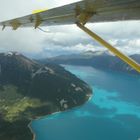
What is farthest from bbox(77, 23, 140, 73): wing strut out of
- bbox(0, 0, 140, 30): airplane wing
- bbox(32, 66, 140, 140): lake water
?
bbox(32, 66, 140, 140): lake water

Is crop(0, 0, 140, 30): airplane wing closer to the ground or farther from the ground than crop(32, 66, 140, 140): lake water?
farther from the ground

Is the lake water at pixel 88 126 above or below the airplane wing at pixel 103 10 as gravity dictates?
below

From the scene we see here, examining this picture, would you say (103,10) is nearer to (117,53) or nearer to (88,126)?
(117,53)

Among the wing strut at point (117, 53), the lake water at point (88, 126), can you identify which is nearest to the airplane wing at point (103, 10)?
the wing strut at point (117, 53)

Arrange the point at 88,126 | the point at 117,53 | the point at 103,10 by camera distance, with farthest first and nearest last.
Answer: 1. the point at 88,126
2. the point at 103,10
3. the point at 117,53

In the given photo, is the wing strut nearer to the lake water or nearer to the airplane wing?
the airplane wing

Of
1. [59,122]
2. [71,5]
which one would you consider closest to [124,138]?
[59,122]

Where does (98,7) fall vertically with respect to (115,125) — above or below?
above

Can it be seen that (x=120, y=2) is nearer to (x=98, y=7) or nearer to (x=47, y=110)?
(x=98, y=7)

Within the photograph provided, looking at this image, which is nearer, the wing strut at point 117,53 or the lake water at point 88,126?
the wing strut at point 117,53

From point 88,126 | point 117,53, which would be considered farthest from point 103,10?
point 88,126

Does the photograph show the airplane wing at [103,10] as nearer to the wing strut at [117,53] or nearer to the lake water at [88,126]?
the wing strut at [117,53]
